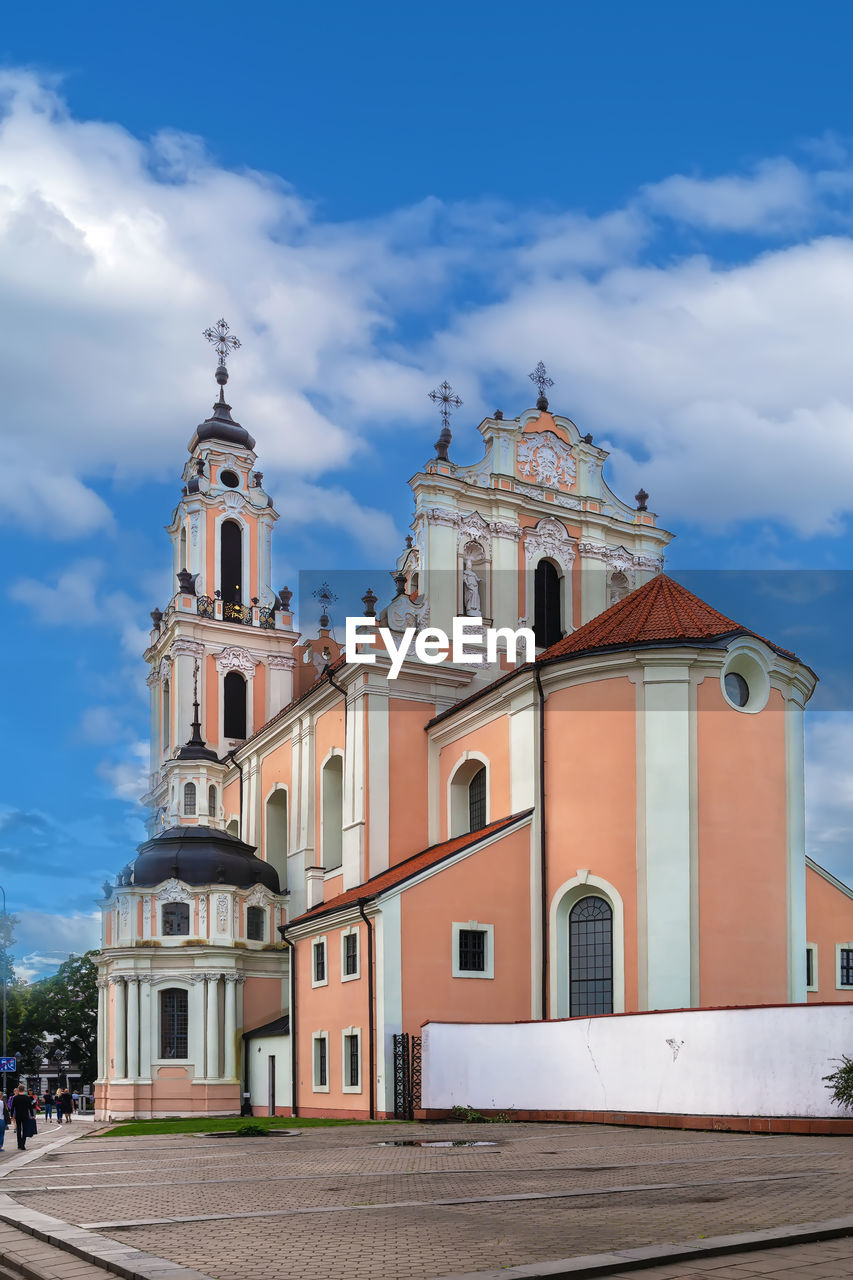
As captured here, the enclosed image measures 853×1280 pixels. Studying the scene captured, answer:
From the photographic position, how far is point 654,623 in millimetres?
31109

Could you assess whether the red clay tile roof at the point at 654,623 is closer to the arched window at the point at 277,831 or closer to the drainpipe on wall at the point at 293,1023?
the drainpipe on wall at the point at 293,1023

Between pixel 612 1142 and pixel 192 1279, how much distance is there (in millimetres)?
11982

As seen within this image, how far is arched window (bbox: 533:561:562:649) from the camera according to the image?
41219mm

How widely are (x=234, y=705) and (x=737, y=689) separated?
95.3 feet

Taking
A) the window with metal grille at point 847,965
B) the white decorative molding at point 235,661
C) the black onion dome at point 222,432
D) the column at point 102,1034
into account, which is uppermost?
the black onion dome at point 222,432

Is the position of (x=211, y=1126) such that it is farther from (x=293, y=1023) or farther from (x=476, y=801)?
(x=476, y=801)

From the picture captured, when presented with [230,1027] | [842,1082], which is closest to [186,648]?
[230,1027]

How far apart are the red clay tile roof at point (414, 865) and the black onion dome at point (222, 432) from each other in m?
27.7

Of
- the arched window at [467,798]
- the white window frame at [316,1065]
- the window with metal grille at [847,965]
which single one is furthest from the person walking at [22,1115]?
the window with metal grille at [847,965]

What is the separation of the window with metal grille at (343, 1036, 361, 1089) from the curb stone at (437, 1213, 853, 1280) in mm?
22764

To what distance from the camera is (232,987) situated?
Answer: 136ft

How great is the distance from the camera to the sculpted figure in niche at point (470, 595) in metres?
39.6

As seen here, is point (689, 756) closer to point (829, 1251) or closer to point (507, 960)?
point (507, 960)

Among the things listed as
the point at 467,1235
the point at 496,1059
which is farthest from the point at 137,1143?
the point at 467,1235
